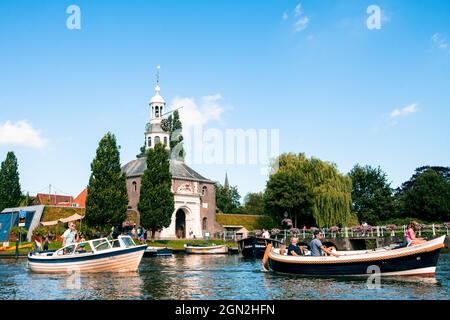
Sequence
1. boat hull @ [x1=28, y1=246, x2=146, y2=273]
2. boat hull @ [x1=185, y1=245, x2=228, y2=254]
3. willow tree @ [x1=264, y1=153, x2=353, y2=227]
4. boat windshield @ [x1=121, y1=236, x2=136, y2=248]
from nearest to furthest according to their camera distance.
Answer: boat hull @ [x1=28, y1=246, x2=146, y2=273]
boat windshield @ [x1=121, y1=236, x2=136, y2=248]
boat hull @ [x1=185, y1=245, x2=228, y2=254]
willow tree @ [x1=264, y1=153, x2=353, y2=227]

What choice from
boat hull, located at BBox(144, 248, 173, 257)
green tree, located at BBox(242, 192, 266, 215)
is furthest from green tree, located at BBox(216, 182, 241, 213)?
boat hull, located at BBox(144, 248, 173, 257)

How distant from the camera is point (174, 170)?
249 ft

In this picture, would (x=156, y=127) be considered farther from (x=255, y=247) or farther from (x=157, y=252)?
(x=255, y=247)

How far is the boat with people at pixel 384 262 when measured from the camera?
22531 millimetres

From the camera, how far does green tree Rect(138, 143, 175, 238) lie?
61.9 m

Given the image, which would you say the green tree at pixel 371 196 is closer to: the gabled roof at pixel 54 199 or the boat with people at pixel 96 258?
the gabled roof at pixel 54 199

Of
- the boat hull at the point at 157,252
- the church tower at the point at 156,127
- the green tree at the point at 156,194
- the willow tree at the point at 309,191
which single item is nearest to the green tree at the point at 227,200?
the church tower at the point at 156,127

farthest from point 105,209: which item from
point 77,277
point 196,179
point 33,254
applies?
point 77,277

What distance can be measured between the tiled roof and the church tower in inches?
105

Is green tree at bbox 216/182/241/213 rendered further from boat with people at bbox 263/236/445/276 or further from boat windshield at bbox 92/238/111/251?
boat with people at bbox 263/236/445/276
